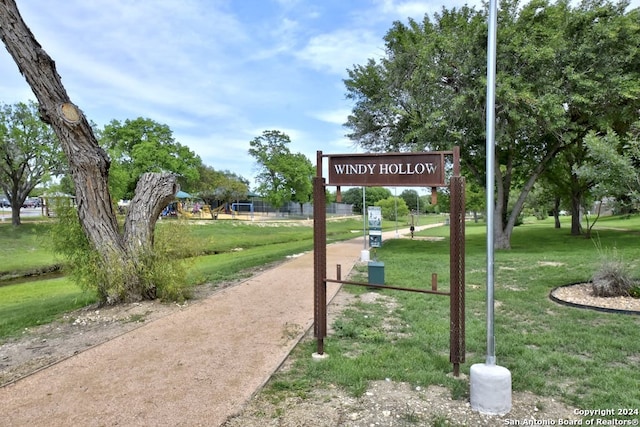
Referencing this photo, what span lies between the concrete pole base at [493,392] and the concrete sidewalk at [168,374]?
73.5 inches

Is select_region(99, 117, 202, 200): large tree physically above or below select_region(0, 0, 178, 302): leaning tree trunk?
above

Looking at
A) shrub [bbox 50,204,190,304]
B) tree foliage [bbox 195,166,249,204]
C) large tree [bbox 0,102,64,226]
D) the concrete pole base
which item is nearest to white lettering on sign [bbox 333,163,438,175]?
the concrete pole base

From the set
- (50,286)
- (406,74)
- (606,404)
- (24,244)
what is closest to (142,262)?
(606,404)

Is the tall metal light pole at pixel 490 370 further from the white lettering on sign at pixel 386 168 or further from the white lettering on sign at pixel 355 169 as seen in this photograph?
the white lettering on sign at pixel 355 169

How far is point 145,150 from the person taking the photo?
40.4 m

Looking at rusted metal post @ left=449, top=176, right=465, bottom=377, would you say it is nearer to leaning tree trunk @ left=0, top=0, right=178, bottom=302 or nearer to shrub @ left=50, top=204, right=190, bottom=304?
shrub @ left=50, top=204, right=190, bottom=304

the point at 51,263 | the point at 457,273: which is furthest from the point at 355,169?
the point at 51,263

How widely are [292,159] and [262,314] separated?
4339 cm

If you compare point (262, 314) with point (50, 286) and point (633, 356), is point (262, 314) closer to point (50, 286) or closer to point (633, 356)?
point (633, 356)

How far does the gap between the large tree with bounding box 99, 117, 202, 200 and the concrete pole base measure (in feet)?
131

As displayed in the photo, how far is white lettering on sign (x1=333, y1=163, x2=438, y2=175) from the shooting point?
4035mm

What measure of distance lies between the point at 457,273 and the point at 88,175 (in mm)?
5842

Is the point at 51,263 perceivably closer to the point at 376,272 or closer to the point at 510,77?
the point at 376,272

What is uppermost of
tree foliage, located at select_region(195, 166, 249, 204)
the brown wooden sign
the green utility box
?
tree foliage, located at select_region(195, 166, 249, 204)
